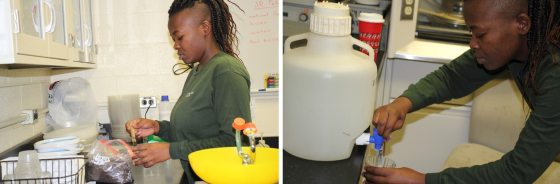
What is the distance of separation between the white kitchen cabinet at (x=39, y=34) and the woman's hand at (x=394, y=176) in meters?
0.71

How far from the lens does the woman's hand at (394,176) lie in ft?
2.00

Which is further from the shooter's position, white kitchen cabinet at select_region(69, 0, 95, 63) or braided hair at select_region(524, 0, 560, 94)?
white kitchen cabinet at select_region(69, 0, 95, 63)

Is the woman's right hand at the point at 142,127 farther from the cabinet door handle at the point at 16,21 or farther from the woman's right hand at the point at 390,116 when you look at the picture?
the woman's right hand at the point at 390,116

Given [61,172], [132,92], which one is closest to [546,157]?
[132,92]

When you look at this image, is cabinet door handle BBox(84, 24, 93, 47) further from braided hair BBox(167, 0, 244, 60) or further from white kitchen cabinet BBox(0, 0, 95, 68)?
braided hair BBox(167, 0, 244, 60)

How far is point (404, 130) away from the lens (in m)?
1.13

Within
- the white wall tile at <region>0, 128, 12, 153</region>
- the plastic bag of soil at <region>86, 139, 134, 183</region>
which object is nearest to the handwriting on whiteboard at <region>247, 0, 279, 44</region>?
the plastic bag of soil at <region>86, 139, 134, 183</region>

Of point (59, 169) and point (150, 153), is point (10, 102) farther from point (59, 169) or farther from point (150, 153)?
point (150, 153)

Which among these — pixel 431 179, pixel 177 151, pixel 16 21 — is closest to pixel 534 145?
pixel 431 179

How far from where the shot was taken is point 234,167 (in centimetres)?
71

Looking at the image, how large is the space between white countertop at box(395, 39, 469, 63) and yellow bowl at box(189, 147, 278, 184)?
1.33 feet

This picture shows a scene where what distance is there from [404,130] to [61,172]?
93 centimetres

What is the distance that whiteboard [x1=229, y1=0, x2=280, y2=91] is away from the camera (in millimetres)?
778

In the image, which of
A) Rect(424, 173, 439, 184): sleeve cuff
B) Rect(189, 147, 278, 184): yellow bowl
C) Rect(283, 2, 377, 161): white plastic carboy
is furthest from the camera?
Rect(189, 147, 278, 184): yellow bowl
